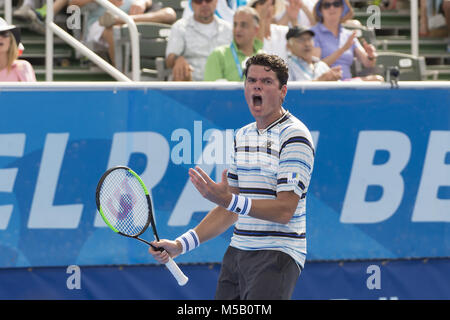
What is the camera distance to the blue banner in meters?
6.94

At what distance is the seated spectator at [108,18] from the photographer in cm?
864

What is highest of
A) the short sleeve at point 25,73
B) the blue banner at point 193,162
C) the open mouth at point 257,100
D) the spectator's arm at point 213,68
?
the open mouth at point 257,100

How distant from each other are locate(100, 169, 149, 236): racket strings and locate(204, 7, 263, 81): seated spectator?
8.54 feet

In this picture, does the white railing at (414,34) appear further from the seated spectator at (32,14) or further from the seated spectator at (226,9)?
the seated spectator at (32,14)

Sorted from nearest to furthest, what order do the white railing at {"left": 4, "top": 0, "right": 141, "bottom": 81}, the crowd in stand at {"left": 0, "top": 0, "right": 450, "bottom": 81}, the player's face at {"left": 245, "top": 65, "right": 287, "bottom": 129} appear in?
1. the player's face at {"left": 245, "top": 65, "right": 287, "bottom": 129}
2. the white railing at {"left": 4, "top": 0, "right": 141, "bottom": 81}
3. the crowd in stand at {"left": 0, "top": 0, "right": 450, "bottom": 81}

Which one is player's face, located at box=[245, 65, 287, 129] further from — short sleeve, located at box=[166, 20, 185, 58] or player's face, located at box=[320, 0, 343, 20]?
player's face, located at box=[320, 0, 343, 20]

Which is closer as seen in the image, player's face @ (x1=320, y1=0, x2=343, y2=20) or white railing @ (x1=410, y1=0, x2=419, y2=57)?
player's face @ (x1=320, y1=0, x2=343, y2=20)

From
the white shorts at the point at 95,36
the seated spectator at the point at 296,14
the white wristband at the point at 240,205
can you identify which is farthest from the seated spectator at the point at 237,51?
the white wristband at the point at 240,205

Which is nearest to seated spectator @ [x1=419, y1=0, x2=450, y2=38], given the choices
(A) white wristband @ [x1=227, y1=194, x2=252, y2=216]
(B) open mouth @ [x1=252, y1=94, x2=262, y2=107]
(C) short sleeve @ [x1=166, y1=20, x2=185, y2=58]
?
(C) short sleeve @ [x1=166, y1=20, x2=185, y2=58]

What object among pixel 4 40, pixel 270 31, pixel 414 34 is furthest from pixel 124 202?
pixel 414 34

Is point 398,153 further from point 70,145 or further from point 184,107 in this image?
point 70,145

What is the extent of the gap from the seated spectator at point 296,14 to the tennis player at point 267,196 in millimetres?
4466

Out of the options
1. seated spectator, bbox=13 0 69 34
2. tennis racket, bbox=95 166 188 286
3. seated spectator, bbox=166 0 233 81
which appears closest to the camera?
tennis racket, bbox=95 166 188 286

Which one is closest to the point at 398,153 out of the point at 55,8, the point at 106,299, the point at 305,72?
the point at 305,72
